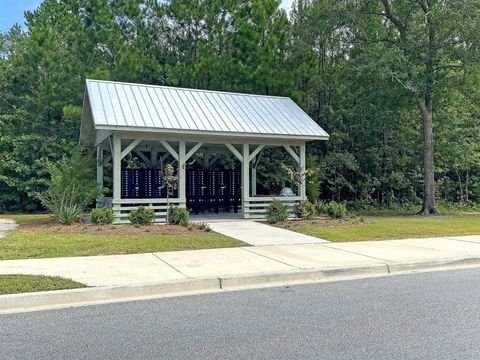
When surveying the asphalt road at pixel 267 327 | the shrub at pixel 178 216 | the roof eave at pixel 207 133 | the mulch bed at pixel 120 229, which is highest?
the roof eave at pixel 207 133

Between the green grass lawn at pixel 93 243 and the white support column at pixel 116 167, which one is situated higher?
the white support column at pixel 116 167

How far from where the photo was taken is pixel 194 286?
6625 millimetres

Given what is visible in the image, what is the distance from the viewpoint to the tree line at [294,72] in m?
20.3

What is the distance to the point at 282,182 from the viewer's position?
22.3 metres

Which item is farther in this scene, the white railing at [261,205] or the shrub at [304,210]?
the white railing at [261,205]

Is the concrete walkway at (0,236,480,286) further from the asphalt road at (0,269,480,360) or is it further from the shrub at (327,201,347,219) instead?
the shrub at (327,201,347,219)

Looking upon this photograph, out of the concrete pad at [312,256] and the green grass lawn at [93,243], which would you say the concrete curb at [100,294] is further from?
the green grass lawn at [93,243]

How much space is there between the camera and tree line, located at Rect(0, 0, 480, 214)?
66.5ft

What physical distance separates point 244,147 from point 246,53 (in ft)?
25.3

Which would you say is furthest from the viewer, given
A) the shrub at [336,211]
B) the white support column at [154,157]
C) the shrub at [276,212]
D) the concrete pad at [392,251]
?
the white support column at [154,157]

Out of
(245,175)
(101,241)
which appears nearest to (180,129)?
(245,175)

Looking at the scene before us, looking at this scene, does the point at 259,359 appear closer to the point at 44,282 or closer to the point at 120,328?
the point at 120,328

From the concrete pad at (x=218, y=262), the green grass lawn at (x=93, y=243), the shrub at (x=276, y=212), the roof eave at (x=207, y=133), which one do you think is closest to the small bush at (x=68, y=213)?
the green grass lawn at (x=93, y=243)

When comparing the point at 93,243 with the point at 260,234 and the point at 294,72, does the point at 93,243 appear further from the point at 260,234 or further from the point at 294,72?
the point at 294,72
